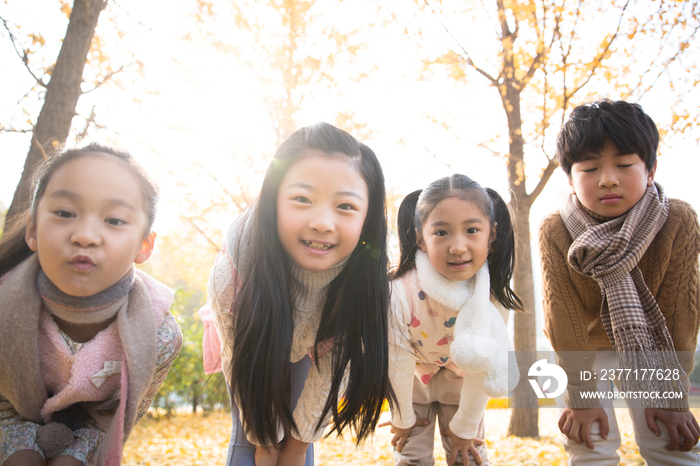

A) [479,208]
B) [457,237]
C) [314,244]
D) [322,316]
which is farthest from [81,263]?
[479,208]

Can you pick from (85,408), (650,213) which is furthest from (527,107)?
(85,408)

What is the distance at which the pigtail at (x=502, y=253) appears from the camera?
2.28m

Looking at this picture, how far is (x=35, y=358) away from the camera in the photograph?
1617mm

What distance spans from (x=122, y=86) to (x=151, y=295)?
352 centimetres

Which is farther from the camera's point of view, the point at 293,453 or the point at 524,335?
the point at 524,335

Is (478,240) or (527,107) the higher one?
(527,107)

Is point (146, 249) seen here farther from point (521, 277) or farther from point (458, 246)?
point (521, 277)

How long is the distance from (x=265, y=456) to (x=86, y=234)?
1.22 m

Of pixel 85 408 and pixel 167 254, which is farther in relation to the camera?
pixel 167 254

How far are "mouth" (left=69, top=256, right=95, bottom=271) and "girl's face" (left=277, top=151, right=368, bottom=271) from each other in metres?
0.72

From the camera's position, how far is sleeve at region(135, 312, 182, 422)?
1.84 m

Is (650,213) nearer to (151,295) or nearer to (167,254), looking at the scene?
(151,295)

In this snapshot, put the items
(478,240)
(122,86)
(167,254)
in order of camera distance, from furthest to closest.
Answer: (167,254), (122,86), (478,240)

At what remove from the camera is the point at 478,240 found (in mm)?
2047
